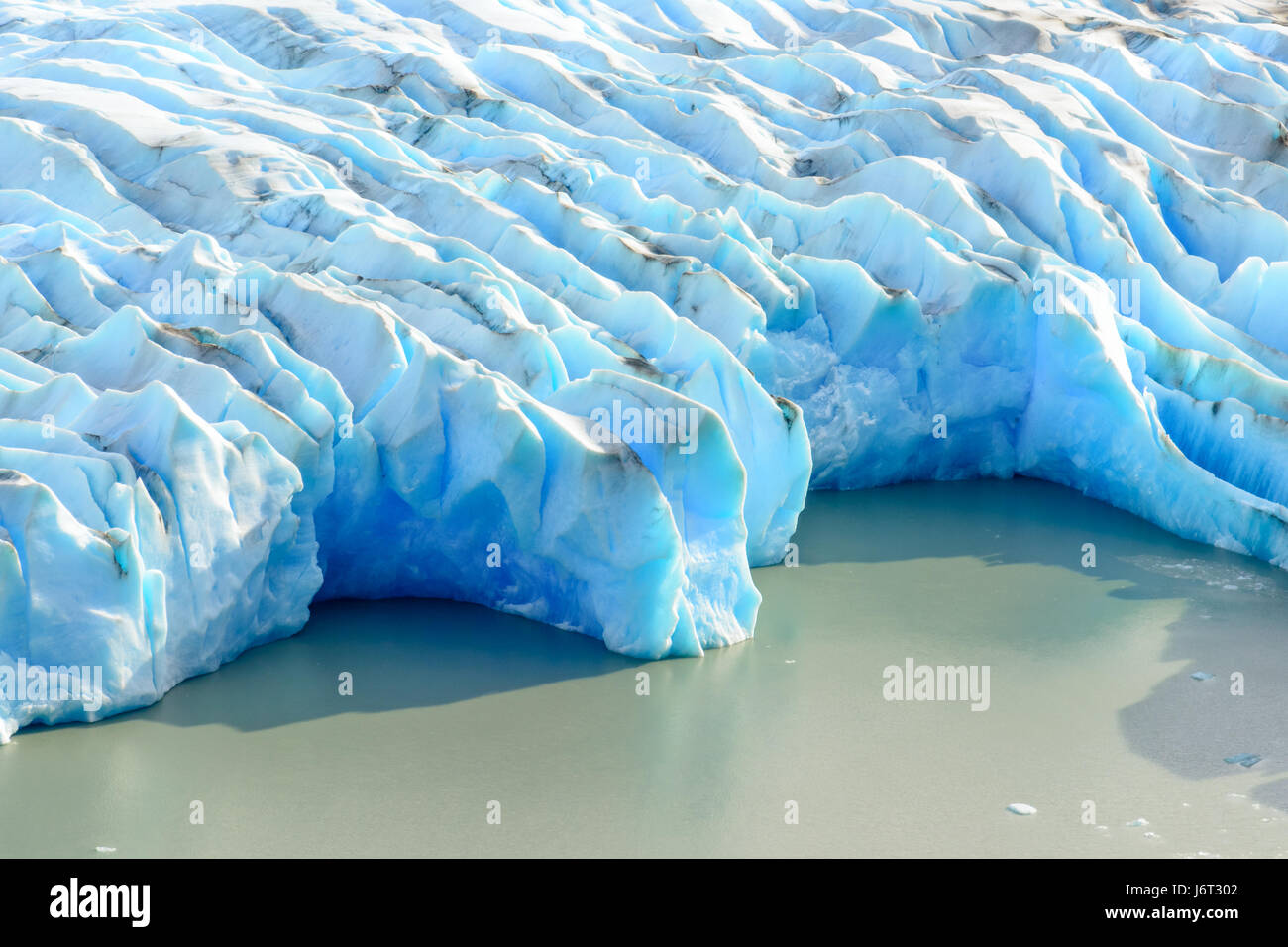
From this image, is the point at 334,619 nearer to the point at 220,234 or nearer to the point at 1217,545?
the point at 220,234

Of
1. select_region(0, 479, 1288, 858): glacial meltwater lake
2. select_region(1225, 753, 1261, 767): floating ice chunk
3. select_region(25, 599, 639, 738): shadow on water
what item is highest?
select_region(1225, 753, 1261, 767): floating ice chunk

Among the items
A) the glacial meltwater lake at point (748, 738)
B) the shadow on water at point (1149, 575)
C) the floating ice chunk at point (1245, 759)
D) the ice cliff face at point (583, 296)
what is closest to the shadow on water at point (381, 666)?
the glacial meltwater lake at point (748, 738)

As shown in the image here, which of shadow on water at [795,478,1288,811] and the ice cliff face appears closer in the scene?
shadow on water at [795,478,1288,811]

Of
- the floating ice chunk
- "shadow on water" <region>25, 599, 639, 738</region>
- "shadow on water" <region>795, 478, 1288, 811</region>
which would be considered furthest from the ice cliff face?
the floating ice chunk

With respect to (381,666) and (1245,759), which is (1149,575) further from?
(381,666)

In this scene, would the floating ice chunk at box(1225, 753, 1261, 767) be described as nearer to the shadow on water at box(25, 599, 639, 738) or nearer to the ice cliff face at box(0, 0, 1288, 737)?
the ice cliff face at box(0, 0, 1288, 737)

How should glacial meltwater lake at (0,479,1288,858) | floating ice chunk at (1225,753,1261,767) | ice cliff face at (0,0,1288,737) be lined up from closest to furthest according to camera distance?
glacial meltwater lake at (0,479,1288,858) → floating ice chunk at (1225,753,1261,767) → ice cliff face at (0,0,1288,737)

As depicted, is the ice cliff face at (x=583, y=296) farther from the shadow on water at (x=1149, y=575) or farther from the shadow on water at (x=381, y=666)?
the shadow on water at (x=1149, y=575)

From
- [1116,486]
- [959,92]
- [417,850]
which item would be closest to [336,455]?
[417,850]
